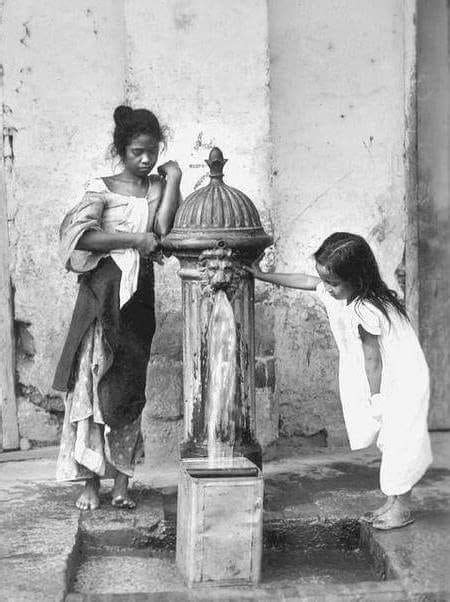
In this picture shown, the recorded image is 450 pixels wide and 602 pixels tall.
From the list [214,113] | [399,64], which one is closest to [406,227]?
[399,64]

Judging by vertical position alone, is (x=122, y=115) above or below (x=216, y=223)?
above

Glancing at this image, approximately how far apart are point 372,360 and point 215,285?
68 centimetres

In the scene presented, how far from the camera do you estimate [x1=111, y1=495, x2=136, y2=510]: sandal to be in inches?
185

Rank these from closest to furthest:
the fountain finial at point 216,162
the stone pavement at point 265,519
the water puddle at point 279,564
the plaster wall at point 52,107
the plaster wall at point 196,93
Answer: the stone pavement at point 265,519
the water puddle at point 279,564
the fountain finial at point 216,162
the plaster wall at point 196,93
the plaster wall at point 52,107

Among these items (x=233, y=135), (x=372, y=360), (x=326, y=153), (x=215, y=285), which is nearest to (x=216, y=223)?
(x=215, y=285)

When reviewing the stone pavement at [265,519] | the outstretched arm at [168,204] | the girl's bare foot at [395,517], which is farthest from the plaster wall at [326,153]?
the girl's bare foot at [395,517]

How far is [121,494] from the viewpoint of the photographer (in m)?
4.74

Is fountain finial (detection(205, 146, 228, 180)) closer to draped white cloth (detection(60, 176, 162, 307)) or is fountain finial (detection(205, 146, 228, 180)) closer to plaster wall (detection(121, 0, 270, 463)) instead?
draped white cloth (detection(60, 176, 162, 307))

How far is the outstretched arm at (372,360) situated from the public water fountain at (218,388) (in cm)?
52

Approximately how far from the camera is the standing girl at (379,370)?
170 inches

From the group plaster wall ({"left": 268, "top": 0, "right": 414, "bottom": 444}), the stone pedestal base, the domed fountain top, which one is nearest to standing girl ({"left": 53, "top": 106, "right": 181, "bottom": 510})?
the domed fountain top

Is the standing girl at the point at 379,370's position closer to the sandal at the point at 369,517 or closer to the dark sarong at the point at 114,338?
the sandal at the point at 369,517

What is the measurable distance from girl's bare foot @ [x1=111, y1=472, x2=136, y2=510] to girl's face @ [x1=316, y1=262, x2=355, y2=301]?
1.20m

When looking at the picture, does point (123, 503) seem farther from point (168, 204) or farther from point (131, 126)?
point (131, 126)
